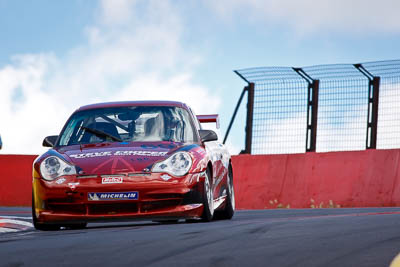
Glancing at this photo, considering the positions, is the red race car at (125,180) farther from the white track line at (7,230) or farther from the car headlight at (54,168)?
the white track line at (7,230)

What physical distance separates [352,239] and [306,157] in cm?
950

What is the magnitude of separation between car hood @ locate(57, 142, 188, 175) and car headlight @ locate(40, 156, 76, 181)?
74 millimetres

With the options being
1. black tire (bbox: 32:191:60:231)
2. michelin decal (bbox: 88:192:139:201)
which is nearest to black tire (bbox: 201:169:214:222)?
michelin decal (bbox: 88:192:139:201)

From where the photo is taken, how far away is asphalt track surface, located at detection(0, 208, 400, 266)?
5.34 meters

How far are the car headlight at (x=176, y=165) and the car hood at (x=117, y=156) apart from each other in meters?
0.06

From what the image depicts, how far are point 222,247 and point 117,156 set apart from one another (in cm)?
301

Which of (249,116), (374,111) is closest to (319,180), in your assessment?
(374,111)

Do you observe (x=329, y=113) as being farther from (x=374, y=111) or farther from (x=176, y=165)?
(x=176, y=165)

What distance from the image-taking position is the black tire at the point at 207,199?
29.6 ft

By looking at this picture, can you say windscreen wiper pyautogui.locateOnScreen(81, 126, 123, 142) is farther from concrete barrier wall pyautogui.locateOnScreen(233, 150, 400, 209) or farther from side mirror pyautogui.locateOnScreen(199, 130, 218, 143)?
concrete barrier wall pyautogui.locateOnScreen(233, 150, 400, 209)

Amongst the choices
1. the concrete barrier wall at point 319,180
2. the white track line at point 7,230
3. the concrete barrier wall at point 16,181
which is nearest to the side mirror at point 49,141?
the white track line at point 7,230

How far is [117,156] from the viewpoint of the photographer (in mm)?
8805

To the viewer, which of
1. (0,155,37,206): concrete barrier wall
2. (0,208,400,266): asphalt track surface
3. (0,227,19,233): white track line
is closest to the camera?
(0,208,400,266): asphalt track surface

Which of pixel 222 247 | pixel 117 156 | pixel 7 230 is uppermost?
pixel 117 156
